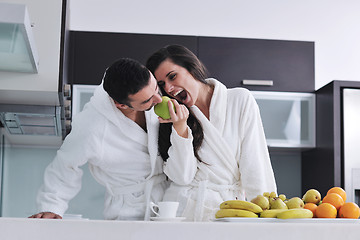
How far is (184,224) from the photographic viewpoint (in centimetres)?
98

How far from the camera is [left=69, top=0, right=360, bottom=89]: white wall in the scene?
12.6 ft

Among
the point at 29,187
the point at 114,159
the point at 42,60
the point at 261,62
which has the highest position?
the point at 261,62

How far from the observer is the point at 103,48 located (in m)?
3.49

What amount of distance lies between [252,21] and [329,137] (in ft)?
3.45

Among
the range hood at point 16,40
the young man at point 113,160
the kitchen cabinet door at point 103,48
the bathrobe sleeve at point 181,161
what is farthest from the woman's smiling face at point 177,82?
the kitchen cabinet door at point 103,48

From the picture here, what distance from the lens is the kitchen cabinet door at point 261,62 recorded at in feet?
11.6

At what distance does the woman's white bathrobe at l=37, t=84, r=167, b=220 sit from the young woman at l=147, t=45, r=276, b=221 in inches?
2.5

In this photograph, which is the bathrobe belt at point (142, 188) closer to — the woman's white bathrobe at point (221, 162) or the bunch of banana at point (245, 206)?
the woman's white bathrobe at point (221, 162)

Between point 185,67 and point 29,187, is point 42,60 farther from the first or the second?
point 29,187

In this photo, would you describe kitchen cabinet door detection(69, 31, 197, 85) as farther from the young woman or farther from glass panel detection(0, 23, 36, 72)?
the young woman

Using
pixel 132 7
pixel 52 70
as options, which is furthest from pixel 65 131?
pixel 132 7

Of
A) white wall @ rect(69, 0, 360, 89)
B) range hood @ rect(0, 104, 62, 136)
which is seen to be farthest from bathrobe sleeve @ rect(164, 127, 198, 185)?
white wall @ rect(69, 0, 360, 89)

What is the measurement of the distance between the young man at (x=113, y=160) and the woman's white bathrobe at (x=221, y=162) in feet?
0.27

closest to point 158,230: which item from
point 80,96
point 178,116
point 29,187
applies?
point 178,116
